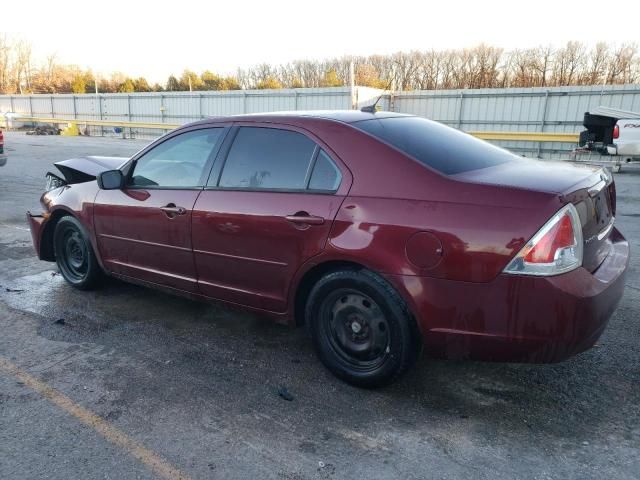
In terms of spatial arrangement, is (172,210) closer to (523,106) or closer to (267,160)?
(267,160)

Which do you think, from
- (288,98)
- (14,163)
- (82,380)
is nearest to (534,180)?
(82,380)

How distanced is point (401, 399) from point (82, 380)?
1.94m

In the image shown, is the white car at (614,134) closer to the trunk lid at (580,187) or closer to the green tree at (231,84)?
the trunk lid at (580,187)

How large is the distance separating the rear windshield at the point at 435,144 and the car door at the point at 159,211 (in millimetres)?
1206

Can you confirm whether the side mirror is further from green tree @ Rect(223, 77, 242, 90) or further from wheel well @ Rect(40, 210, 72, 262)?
green tree @ Rect(223, 77, 242, 90)

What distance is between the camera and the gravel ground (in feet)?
7.96

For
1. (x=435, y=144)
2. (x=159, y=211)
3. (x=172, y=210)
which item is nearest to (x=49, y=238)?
(x=159, y=211)

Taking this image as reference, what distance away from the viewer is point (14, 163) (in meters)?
16.1

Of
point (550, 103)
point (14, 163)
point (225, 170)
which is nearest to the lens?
point (225, 170)

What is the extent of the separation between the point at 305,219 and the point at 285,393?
3.35 ft

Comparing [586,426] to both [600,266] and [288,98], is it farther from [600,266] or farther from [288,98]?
[288,98]

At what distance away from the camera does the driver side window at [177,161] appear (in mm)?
3768

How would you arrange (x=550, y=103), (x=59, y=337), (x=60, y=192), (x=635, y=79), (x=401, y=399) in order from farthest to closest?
(x=635, y=79)
(x=550, y=103)
(x=60, y=192)
(x=59, y=337)
(x=401, y=399)

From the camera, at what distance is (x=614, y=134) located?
14297mm
